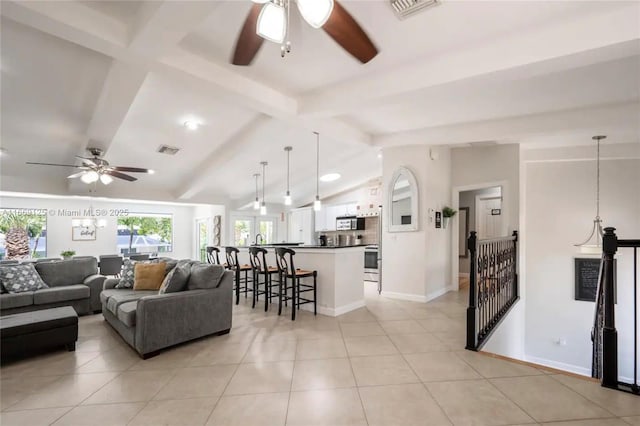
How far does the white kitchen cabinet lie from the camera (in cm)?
936

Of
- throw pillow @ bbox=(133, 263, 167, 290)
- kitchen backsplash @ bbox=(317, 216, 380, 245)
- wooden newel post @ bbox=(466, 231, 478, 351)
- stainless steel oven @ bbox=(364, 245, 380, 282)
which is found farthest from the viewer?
kitchen backsplash @ bbox=(317, 216, 380, 245)

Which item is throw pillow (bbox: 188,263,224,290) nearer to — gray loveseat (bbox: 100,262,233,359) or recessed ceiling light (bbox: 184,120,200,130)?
gray loveseat (bbox: 100,262,233,359)

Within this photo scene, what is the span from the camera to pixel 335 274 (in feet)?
14.6

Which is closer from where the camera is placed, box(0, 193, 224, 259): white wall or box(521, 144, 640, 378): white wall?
box(521, 144, 640, 378): white wall

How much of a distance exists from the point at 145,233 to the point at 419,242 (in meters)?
8.58

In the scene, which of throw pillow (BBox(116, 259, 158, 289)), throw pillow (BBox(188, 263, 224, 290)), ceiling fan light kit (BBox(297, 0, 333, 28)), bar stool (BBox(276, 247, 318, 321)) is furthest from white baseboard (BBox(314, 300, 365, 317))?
ceiling fan light kit (BBox(297, 0, 333, 28))

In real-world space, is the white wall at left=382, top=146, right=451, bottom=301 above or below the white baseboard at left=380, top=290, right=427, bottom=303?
above

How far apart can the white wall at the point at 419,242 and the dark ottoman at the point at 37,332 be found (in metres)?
4.65

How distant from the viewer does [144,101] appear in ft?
12.7

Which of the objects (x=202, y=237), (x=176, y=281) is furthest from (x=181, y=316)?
(x=202, y=237)

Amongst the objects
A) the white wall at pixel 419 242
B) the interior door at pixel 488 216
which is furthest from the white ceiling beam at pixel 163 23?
the interior door at pixel 488 216

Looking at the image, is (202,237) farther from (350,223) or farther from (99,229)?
A: (350,223)

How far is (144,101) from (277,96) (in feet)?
5.72

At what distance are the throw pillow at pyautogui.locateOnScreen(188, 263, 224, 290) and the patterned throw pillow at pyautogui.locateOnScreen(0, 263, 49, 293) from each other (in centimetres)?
268
